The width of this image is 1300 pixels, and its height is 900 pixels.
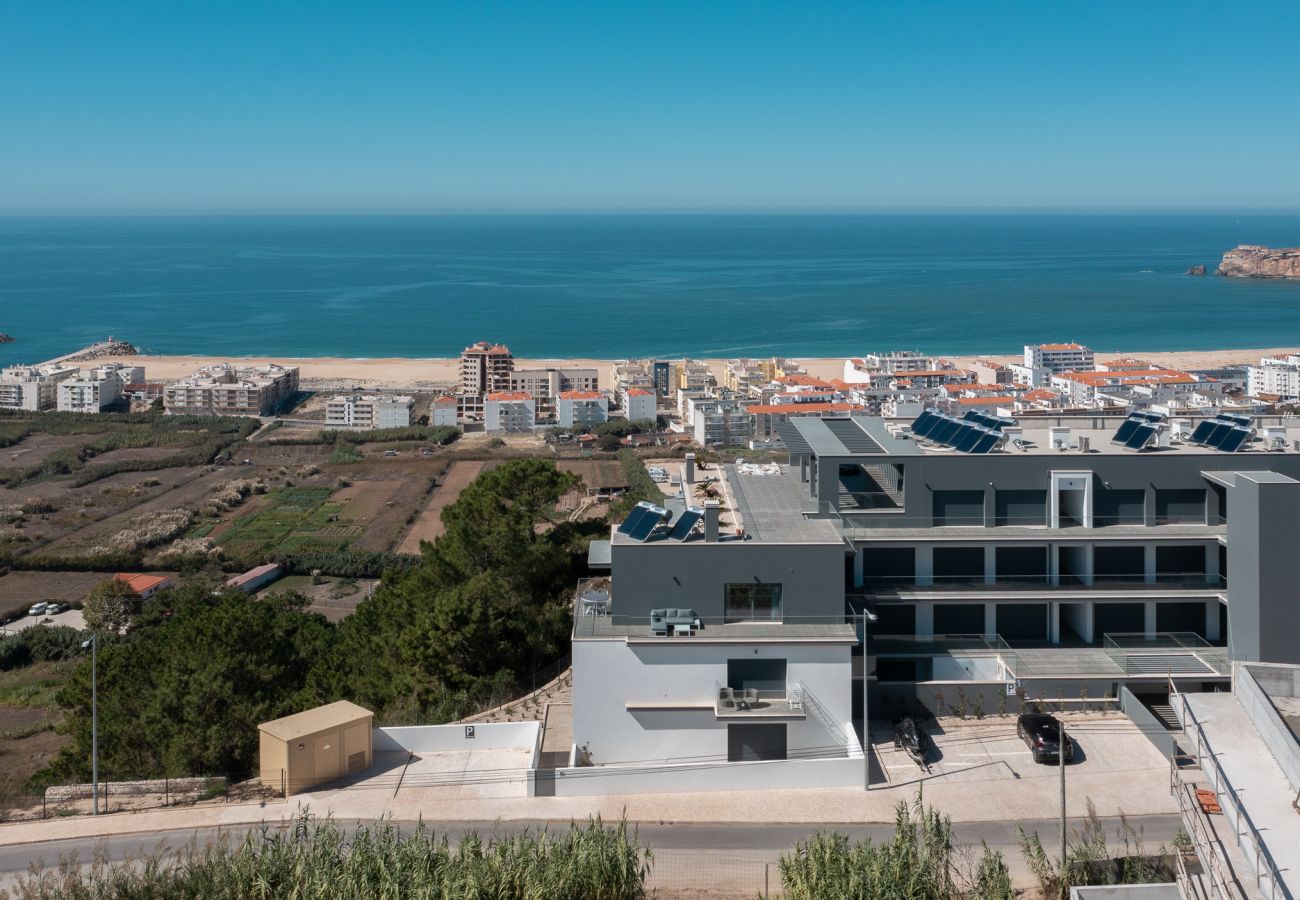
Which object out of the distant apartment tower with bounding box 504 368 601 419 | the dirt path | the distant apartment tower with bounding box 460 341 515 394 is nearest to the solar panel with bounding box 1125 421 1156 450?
the dirt path

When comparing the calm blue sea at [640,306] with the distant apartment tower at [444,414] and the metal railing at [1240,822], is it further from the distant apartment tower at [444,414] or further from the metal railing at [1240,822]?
the metal railing at [1240,822]

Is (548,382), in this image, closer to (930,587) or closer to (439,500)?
(439,500)

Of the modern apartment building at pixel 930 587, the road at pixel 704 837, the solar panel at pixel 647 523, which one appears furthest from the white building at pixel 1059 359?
the road at pixel 704 837

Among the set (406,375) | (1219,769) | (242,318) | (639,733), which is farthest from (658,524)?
(242,318)

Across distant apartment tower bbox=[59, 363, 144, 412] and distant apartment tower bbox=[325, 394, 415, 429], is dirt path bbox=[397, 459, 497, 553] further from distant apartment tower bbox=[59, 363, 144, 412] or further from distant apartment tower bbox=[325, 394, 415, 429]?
distant apartment tower bbox=[59, 363, 144, 412]

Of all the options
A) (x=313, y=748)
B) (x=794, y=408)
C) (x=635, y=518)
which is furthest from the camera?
(x=794, y=408)

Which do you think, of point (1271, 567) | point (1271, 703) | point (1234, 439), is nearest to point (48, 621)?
point (1234, 439)

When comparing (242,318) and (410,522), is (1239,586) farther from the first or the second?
(242,318)
